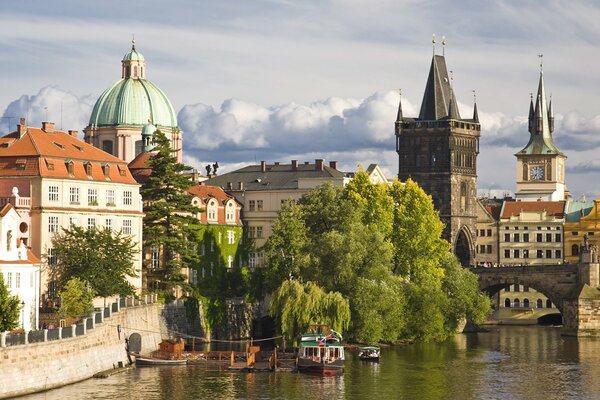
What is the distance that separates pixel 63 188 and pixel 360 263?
2328 cm

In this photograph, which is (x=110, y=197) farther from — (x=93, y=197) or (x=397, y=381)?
(x=397, y=381)

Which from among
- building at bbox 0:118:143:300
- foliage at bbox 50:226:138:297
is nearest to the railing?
foliage at bbox 50:226:138:297

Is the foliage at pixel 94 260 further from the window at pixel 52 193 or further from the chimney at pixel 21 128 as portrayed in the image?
the chimney at pixel 21 128

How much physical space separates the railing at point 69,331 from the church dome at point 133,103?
2084 inches

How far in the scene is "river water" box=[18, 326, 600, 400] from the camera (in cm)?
9412

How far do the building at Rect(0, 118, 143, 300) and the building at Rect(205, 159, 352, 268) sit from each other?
1083 inches

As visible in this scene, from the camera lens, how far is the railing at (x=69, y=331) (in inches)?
3391

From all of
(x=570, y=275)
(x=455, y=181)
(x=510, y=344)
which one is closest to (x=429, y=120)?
(x=455, y=181)

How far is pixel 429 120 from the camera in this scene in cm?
18850

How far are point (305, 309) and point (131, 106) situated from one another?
56.7m

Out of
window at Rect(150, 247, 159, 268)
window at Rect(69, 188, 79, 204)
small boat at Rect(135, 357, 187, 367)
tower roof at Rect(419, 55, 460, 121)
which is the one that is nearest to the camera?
small boat at Rect(135, 357, 187, 367)

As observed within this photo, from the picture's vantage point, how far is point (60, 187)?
391ft

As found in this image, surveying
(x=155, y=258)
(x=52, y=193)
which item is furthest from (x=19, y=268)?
(x=155, y=258)

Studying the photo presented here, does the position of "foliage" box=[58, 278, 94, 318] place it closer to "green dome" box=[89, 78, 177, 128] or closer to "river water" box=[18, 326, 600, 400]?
"river water" box=[18, 326, 600, 400]
